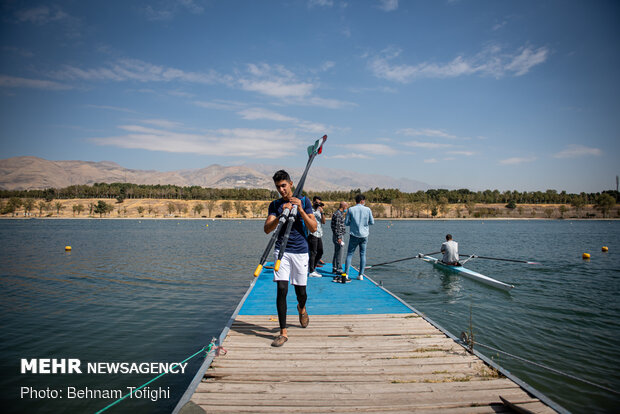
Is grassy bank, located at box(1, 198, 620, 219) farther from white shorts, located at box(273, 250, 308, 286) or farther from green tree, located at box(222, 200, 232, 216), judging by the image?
white shorts, located at box(273, 250, 308, 286)

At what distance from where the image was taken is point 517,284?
566 inches

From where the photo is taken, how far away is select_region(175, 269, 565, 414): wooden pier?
142 inches

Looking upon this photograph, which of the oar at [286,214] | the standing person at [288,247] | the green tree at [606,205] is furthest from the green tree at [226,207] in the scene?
the green tree at [606,205]

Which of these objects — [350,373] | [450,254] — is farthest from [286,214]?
[450,254]

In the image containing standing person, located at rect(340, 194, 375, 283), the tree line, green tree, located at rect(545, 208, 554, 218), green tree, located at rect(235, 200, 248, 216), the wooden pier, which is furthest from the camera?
the tree line

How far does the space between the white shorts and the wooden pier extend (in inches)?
42.5

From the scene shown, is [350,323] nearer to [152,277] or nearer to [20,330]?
[20,330]

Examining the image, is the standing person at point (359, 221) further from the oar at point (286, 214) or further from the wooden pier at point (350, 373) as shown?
the wooden pier at point (350, 373)

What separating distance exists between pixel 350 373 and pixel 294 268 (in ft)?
6.09

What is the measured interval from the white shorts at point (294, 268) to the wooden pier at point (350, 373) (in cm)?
108

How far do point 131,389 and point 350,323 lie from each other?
171 inches

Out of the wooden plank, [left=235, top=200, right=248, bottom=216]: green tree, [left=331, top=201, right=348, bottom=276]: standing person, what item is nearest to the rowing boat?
[left=331, top=201, right=348, bottom=276]: standing person

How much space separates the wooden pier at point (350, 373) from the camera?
3.60 metres

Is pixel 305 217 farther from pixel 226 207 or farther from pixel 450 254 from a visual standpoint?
pixel 226 207
